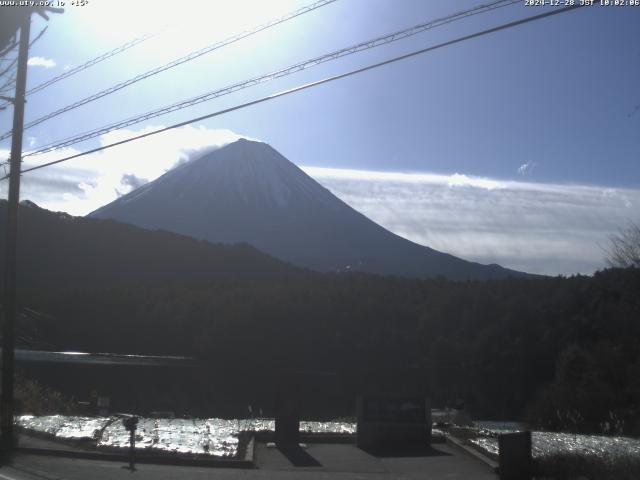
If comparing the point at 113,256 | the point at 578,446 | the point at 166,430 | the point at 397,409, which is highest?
the point at 113,256

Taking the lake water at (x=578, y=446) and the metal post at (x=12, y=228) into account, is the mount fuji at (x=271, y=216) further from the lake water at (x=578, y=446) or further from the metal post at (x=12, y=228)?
the lake water at (x=578, y=446)

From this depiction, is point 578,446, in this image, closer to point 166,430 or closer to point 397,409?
point 397,409

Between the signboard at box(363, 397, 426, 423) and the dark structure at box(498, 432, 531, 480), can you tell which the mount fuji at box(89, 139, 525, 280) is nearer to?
the signboard at box(363, 397, 426, 423)

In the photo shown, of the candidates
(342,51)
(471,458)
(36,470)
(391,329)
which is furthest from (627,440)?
(391,329)

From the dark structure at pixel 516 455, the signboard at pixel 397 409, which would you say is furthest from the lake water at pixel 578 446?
the signboard at pixel 397 409

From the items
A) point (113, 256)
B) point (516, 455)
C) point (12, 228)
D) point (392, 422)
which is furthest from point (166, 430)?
Result: point (113, 256)

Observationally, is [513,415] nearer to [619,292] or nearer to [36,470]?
[619,292]
